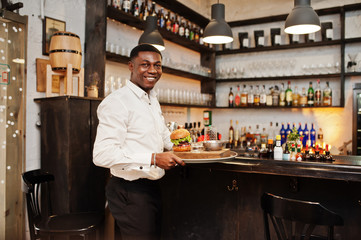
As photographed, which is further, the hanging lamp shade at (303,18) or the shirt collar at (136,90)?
the hanging lamp shade at (303,18)

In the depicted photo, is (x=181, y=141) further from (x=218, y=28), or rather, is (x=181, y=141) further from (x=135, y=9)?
(x=135, y=9)

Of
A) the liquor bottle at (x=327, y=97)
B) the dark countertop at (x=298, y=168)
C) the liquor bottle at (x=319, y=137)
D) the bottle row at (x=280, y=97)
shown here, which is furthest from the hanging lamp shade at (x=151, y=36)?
the liquor bottle at (x=319, y=137)

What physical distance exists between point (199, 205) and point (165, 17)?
3137mm

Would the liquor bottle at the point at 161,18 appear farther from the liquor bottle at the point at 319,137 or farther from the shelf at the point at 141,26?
the liquor bottle at the point at 319,137

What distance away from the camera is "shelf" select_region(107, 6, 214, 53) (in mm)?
3418

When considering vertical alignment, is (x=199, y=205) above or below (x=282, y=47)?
below

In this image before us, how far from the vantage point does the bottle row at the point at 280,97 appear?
4742mm

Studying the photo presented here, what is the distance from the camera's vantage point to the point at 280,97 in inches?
199

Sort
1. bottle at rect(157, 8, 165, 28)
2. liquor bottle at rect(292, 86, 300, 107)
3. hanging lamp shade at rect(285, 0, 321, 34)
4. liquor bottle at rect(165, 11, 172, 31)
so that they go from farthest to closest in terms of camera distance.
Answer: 1. liquor bottle at rect(292, 86, 300, 107)
2. liquor bottle at rect(165, 11, 172, 31)
3. bottle at rect(157, 8, 165, 28)
4. hanging lamp shade at rect(285, 0, 321, 34)

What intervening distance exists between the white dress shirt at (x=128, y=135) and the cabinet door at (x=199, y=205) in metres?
0.76

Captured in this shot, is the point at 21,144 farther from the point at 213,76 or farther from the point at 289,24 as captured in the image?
the point at 213,76

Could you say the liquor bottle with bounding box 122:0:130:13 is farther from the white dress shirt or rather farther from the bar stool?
the bar stool

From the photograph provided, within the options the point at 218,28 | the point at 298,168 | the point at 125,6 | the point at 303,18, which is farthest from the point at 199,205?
the point at 125,6

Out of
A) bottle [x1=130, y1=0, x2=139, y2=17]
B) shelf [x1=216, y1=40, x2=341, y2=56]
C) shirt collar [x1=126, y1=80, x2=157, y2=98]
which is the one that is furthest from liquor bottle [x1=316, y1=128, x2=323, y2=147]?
shirt collar [x1=126, y1=80, x2=157, y2=98]
